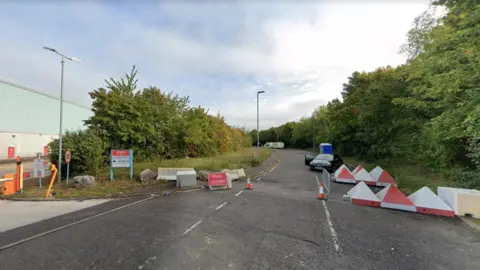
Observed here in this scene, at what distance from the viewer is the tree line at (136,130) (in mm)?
14328

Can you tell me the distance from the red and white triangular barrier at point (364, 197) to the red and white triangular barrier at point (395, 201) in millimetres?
232

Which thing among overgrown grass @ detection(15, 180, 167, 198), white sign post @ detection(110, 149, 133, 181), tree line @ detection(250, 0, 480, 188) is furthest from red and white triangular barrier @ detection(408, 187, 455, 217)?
white sign post @ detection(110, 149, 133, 181)

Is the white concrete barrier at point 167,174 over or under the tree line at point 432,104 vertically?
under

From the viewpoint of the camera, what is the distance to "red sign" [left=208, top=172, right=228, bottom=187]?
39.5 feet

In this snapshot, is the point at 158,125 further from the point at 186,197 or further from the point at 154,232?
the point at 154,232

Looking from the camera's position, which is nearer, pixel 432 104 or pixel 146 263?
pixel 146 263

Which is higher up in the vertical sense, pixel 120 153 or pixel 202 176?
pixel 120 153

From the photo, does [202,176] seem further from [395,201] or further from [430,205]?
[430,205]

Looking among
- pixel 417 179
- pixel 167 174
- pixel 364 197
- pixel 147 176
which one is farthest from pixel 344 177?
pixel 147 176

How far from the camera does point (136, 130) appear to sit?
58.6ft

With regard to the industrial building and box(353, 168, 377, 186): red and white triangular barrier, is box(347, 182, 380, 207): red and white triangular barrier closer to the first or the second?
box(353, 168, 377, 186): red and white triangular barrier

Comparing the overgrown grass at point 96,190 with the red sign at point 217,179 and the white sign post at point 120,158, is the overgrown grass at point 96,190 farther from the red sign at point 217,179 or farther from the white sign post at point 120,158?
the red sign at point 217,179

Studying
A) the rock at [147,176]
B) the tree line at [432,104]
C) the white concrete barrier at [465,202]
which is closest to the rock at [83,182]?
the rock at [147,176]

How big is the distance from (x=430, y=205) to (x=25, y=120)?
46.8 metres
